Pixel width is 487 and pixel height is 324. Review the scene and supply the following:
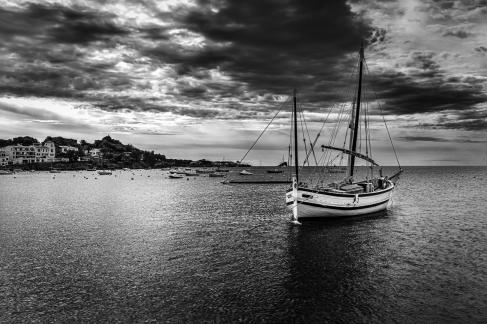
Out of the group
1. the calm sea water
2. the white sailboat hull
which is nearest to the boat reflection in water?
the calm sea water

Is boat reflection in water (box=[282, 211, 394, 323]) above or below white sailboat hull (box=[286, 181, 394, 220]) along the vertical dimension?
below

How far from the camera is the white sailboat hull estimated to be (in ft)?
132

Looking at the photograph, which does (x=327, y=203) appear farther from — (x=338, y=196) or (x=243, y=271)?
(x=243, y=271)

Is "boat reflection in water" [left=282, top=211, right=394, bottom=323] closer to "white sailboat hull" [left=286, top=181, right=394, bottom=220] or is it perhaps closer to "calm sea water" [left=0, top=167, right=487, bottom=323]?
"calm sea water" [left=0, top=167, right=487, bottom=323]

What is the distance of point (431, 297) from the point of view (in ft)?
61.7

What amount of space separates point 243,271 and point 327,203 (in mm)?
20555

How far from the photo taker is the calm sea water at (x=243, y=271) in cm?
1694

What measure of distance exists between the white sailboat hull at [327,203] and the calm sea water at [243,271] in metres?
1.49

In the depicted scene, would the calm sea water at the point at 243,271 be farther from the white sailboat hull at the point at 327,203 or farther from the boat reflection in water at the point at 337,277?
the white sailboat hull at the point at 327,203

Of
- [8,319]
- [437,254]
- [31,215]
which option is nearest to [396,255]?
[437,254]

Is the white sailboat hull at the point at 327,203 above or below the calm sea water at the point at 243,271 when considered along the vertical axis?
above

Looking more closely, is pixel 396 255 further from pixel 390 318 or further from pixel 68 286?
pixel 68 286

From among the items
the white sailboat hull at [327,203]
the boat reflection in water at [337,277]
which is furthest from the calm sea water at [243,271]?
the white sailboat hull at [327,203]

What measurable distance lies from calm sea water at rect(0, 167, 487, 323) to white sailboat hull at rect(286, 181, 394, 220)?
1.49 meters
